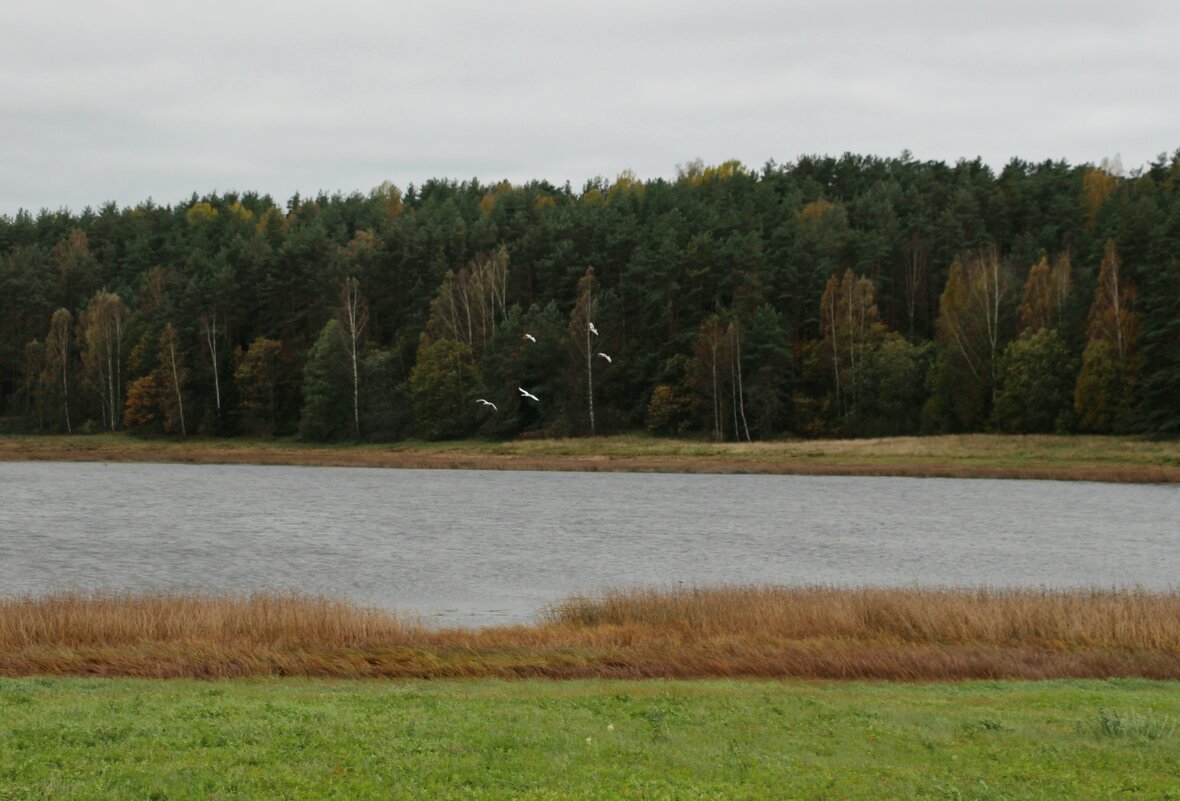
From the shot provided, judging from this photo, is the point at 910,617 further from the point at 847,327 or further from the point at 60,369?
the point at 60,369

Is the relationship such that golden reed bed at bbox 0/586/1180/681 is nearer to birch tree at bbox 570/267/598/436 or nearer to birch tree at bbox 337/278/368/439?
birch tree at bbox 570/267/598/436

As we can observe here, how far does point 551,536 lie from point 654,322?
2456 inches

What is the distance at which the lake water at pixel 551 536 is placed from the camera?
1155 inches

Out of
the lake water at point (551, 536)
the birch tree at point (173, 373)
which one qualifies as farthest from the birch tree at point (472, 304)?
the lake water at point (551, 536)

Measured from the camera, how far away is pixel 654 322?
100m

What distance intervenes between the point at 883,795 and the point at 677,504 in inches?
1659

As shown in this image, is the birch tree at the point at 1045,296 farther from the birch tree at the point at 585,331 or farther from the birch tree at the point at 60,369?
the birch tree at the point at 60,369

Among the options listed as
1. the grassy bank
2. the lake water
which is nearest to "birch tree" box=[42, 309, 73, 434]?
the grassy bank

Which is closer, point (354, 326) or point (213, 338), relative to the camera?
point (354, 326)

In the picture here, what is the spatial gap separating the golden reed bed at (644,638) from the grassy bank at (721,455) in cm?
4482

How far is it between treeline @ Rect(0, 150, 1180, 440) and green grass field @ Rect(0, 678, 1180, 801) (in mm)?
64613

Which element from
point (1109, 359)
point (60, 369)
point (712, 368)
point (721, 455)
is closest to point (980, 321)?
point (1109, 359)

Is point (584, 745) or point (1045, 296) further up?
point (1045, 296)

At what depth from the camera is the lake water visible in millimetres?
Result: 29344
